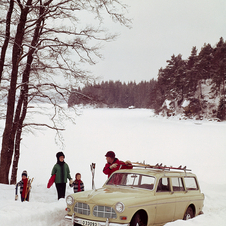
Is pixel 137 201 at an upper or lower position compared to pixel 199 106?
lower

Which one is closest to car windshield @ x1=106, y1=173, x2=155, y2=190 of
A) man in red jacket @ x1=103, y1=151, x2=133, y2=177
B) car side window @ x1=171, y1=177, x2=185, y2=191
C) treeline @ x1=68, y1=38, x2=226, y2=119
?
man in red jacket @ x1=103, y1=151, x2=133, y2=177

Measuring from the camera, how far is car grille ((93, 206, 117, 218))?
5.83 metres

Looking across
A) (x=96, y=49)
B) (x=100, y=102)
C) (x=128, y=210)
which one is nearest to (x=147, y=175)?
(x=128, y=210)

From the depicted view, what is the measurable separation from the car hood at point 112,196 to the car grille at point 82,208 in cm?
9

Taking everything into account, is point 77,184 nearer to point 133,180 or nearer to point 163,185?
point 133,180

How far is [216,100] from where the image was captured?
145 feet

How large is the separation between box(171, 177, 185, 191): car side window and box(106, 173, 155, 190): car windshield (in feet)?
2.86

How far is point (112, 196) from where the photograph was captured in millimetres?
6230

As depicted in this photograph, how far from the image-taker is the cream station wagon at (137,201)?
19.2 feet

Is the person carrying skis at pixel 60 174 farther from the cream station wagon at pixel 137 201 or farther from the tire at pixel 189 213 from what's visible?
the tire at pixel 189 213

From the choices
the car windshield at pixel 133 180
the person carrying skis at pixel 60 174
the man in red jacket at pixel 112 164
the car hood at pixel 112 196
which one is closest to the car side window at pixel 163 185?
the car windshield at pixel 133 180

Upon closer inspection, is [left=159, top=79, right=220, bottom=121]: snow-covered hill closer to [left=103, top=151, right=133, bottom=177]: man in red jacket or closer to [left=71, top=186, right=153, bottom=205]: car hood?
[left=103, top=151, right=133, bottom=177]: man in red jacket

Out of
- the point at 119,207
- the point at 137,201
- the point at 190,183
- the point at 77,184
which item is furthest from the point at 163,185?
the point at 77,184

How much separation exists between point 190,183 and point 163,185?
5.22 ft
